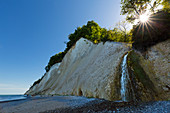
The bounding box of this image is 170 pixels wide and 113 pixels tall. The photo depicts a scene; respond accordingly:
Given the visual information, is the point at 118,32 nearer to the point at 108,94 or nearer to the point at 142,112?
the point at 108,94

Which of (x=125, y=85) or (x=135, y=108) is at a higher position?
(x=125, y=85)

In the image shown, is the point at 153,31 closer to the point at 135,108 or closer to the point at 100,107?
the point at 135,108

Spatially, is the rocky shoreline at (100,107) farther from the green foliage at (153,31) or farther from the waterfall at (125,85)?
the green foliage at (153,31)

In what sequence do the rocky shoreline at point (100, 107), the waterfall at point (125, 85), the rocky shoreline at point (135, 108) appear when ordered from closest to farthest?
the rocky shoreline at point (135, 108) → the rocky shoreline at point (100, 107) → the waterfall at point (125, 85)

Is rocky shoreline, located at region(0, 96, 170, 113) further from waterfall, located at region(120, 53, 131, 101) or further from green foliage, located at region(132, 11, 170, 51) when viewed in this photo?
green foliage, located at region(132, 11, 170, 51)

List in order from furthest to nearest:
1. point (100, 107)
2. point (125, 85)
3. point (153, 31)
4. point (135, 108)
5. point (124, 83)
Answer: point (153, 31) → point (124, 83) → point (125, 85) → point (100, 107) → point (135, 108)

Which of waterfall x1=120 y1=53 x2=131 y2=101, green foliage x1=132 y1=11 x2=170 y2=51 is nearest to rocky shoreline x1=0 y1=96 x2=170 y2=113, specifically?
waterfall x1=120 y1=53 x2=131 y2=101

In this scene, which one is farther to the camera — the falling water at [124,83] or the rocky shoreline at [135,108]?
the falling water at [124,83]

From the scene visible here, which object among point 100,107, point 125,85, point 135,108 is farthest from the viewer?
point 125,85

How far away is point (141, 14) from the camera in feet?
44.4

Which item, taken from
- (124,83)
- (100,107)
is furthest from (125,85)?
(100,107)

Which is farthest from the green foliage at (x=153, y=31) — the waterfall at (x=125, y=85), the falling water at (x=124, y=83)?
the waterfall at (x=125, y=85)

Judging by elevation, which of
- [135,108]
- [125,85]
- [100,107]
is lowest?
[100,107]

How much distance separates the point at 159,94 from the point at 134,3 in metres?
14.2
